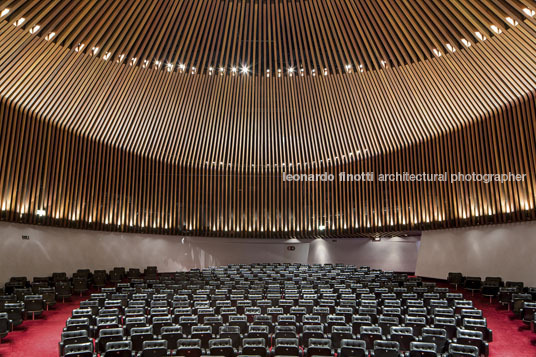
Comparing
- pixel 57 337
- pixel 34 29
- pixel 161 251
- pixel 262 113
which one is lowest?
pixel 57 337

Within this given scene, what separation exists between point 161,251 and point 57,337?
14295 millimetres

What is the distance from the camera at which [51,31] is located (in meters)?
12.8

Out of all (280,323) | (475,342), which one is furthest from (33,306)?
(475,342)

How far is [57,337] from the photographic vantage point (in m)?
9.34

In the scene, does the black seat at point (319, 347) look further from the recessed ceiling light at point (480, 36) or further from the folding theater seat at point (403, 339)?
the recessed ceiling light at point (480, 36)

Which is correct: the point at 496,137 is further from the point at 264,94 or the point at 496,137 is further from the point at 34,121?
the point at 34,121

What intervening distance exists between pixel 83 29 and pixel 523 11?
12.8 metres

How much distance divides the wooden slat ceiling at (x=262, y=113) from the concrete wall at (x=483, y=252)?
0.72m

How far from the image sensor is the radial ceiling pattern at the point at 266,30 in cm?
1243

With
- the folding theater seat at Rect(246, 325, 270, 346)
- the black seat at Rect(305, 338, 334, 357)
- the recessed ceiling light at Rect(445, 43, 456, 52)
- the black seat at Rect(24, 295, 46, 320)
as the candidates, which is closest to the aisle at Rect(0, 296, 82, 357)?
the black seat at Rect(24, 295, 46, 320)

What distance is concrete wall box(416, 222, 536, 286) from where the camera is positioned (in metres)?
15.1

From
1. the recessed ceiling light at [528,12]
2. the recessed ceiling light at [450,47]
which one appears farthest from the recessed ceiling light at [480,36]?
the recessed ceiling light at [528,12]

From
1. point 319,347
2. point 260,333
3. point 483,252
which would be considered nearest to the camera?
point 319,347

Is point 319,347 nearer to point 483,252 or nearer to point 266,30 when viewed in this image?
point 483,252
